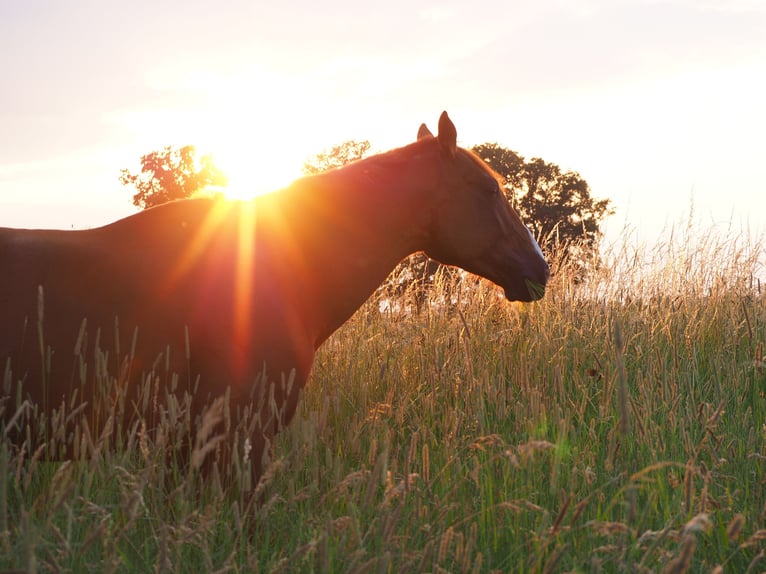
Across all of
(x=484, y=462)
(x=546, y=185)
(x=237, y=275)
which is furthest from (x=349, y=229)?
(x=546, y=185)

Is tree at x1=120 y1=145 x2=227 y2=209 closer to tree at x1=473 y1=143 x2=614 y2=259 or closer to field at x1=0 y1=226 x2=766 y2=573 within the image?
tree at x1=473 y1=143 x2=614 y2=259

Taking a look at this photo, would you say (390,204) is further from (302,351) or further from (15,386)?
(15,386)

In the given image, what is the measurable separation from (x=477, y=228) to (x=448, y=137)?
23.2 inches

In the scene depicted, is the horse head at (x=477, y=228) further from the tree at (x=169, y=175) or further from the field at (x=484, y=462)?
the tree at (x=169, y=175)

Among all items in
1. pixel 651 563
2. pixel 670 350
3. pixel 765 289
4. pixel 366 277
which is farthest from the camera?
pixel 765 289

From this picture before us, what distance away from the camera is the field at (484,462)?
2113mm

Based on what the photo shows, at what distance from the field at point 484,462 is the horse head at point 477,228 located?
461mm

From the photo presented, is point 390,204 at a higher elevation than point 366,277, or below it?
higher

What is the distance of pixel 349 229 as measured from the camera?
419cm

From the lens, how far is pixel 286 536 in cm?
295

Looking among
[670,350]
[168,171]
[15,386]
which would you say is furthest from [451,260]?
[168,171]

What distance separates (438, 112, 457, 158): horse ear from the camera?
4.22m

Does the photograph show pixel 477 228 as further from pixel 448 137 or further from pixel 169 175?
pixel 169 175

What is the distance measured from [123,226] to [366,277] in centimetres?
136
